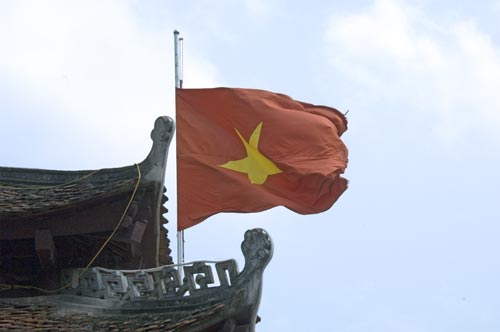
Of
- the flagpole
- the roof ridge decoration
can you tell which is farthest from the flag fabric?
the roof ridge decoration

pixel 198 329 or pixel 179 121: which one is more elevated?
pixel 179 121

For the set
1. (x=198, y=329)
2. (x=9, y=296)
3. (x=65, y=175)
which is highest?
(x=65, y=175)

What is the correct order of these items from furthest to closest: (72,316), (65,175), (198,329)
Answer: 1. (65,175)
2. (72,316)
3. (198,329)

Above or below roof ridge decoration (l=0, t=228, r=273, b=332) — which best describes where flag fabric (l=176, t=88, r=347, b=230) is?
above

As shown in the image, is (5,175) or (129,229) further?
(5,175)

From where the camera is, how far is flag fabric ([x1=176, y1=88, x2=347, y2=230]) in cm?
2203

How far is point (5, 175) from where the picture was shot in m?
22.7

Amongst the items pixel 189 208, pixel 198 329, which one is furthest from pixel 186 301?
pixel 189 208

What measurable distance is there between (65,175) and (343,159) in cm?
418

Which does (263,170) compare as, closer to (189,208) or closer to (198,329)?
(189,208)

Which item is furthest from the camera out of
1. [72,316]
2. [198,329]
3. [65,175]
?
[65,175]

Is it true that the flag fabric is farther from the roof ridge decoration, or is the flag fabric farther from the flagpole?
the roof ridge decoration

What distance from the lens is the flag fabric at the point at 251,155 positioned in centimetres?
2203

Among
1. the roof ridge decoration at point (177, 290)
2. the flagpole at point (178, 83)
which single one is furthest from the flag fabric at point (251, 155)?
the roof ridge decoration at point (177, 290)
